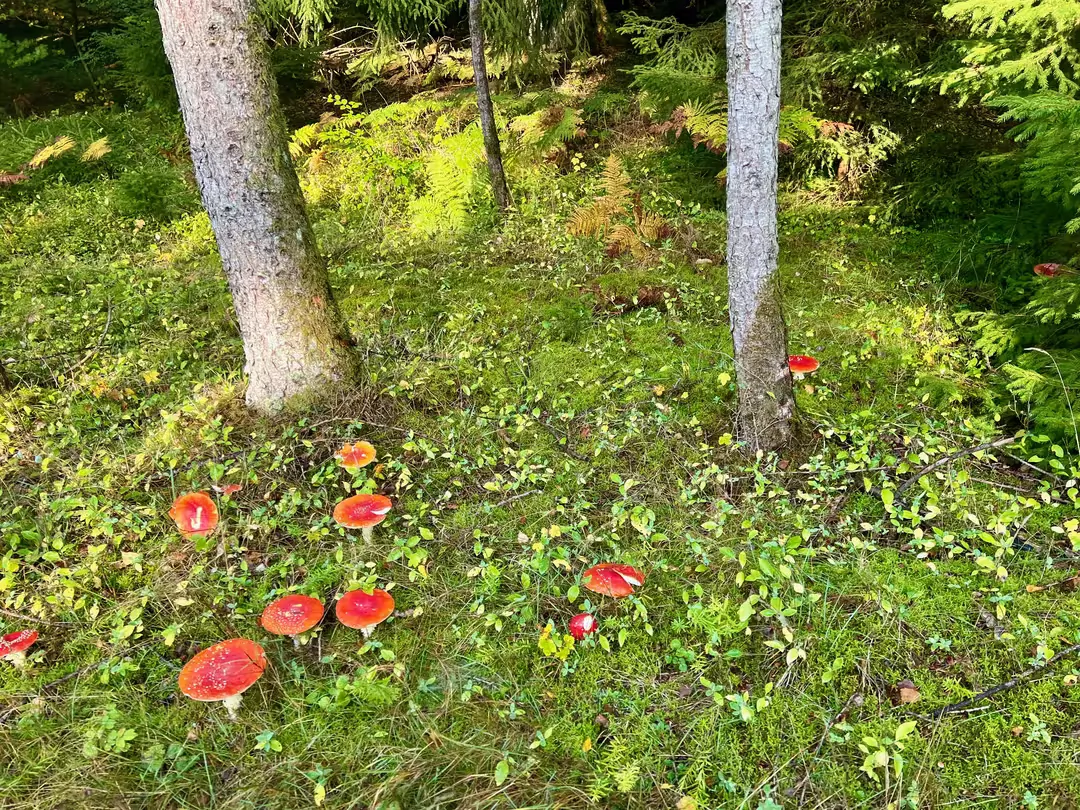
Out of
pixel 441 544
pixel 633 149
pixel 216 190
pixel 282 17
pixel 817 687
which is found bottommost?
pixel 817 687

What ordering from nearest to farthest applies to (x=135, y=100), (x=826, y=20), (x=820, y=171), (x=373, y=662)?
(x=373, y=662), (x=826, y=20), (x=820, y=171), (x=135, y=100)

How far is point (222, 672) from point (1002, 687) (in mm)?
3052

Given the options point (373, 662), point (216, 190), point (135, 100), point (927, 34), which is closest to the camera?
point (373, 662)

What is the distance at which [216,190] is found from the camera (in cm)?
363

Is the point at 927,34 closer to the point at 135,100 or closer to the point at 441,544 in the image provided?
the point at 441,544

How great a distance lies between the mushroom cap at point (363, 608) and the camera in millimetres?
2631

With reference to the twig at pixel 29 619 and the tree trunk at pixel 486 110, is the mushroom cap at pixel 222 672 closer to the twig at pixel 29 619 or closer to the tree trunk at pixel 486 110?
the twig at pixel 29 619

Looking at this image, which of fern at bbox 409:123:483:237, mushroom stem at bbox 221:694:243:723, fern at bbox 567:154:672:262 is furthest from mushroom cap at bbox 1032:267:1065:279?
fern at bbox 409:123:483:237

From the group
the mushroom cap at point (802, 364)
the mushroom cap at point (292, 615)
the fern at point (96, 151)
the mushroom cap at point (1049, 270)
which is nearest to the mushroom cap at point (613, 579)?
the mushroom cap at point (292, 615)

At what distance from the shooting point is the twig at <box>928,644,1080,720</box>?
241 centimetres

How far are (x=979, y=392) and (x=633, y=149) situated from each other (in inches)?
193

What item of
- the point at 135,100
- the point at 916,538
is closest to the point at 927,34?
the point at 916,538

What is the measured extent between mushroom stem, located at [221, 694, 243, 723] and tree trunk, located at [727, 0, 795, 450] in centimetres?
287

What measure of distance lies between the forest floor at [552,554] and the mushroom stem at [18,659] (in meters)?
0.06
